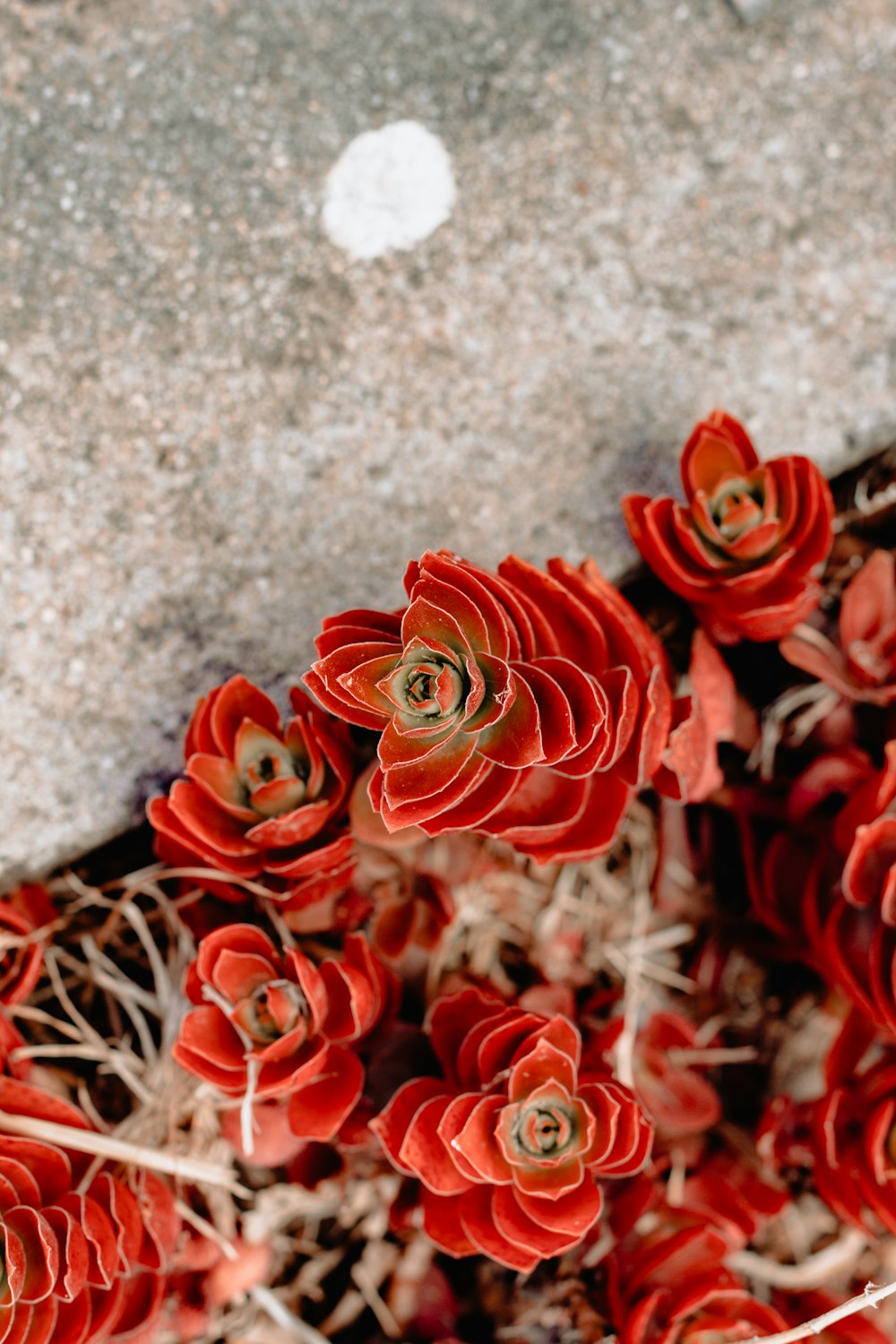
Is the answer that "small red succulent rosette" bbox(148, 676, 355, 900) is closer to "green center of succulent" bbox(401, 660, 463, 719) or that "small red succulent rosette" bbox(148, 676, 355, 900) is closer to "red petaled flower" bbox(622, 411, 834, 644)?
"green center of succulent" bbox(401, 660, 463, 719)

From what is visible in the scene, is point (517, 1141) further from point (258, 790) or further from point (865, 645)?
point (865, 645)

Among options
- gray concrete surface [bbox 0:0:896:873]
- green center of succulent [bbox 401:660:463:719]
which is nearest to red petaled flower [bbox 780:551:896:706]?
gray concrete surface [bbox 0:0:896:873]

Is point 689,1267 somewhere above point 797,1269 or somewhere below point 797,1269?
above

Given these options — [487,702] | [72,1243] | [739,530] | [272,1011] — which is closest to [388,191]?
[739,530]

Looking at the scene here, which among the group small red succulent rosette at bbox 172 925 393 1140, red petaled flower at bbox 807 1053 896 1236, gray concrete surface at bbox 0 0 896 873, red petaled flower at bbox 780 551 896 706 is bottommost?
red petaled flower at bbox 807 1053 896 1236

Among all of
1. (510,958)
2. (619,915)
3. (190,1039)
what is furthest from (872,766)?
(190,1039)

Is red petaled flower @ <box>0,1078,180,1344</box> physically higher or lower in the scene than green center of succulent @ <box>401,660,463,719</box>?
lower
